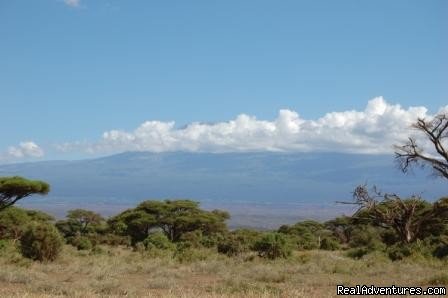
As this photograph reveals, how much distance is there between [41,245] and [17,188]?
37.2ft

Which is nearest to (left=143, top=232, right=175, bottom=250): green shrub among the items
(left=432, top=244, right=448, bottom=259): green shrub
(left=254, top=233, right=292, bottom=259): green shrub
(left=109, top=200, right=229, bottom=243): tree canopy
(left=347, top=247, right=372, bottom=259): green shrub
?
(left=254, top=233, right=292, bottom=259): green shrub

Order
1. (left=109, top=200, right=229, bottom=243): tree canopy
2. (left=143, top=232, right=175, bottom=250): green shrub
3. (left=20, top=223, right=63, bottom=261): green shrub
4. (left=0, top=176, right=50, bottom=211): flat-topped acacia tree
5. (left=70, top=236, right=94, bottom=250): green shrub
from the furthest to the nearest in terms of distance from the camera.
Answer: (left=109, top=200, right=229, bottom=243): tree canopy < (left=70, top=236, right=94, bottom=250): green shrub < (left=0, top=176, right=50, bottom=211): flat-topped acacia tree < (left=143, top=232, right=175, bottom=250): green shrub < (left=20, top=223, right=63, bottom=261): green shrub

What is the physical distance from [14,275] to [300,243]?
24.9 metres

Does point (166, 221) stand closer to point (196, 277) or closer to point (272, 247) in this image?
point (272, 247)

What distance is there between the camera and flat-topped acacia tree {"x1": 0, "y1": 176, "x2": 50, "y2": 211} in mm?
33044

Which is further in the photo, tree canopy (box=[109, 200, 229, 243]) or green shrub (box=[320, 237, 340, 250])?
tree canopy (box=[109, 200, 229, 243])

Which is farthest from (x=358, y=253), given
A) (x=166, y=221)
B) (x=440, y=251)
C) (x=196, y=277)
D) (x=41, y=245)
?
(x=166, y=221)

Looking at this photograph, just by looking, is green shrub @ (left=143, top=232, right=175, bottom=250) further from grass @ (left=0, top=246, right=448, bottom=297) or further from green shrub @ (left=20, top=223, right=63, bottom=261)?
green shrub @ (left=20, top=223, right=63, bottom=261)

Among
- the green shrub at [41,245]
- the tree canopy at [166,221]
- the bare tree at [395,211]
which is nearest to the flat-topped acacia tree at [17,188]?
the green shrub at [41,245]

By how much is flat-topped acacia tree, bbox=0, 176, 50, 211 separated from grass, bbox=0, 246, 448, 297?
371 inches

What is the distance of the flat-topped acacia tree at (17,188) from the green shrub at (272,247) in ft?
42.6

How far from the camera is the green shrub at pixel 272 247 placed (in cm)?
2623

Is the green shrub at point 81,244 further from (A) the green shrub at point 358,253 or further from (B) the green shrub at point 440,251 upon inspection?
(B) the green shrub at point 440,251

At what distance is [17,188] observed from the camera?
33281 mm
